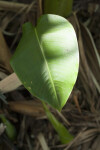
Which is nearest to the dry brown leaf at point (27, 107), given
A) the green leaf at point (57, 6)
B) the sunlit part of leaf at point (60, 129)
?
the sunlit part of leaf at point (60, 129)

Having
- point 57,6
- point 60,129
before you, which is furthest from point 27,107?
point 57,6

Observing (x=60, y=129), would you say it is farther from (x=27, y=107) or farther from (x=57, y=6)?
(x=57, y=6)

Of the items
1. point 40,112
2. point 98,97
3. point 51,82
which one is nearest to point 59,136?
point 40,112

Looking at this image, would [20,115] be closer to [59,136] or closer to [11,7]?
[59,136]

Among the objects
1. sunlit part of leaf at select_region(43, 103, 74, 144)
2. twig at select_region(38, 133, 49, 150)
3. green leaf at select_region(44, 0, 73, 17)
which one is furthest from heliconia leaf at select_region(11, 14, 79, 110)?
twig at select_region(38, 133, 49, 150)

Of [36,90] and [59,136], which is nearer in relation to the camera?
[36,90]

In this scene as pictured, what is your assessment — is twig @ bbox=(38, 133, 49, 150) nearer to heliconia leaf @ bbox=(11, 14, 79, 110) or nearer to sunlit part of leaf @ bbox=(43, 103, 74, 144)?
sunlit part of leaf @ bbox=(43, 103, 74, 144)

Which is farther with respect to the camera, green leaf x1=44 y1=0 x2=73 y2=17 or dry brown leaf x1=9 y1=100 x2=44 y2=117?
dry brown leaf x1=9 y1=100 x2=44 y2=117
